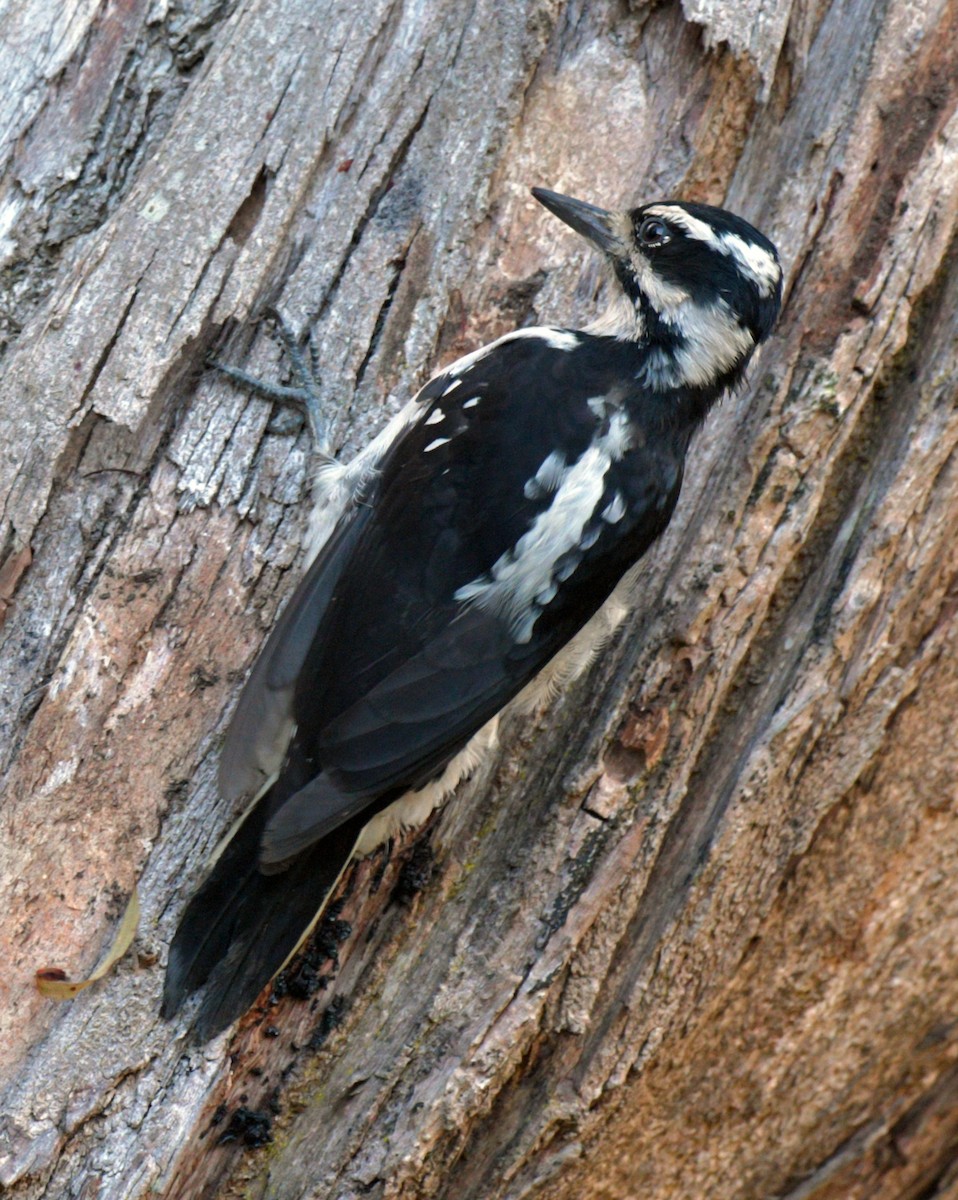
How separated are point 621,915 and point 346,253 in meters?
1.86

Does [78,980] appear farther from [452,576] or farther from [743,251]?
[743,251]

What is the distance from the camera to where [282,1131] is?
2.78 meters

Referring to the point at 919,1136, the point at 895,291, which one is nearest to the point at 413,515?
the point at 895,291

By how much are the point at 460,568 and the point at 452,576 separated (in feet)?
0.10

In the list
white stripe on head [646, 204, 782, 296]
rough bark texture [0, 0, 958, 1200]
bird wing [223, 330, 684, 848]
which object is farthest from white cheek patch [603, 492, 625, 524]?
white stripe on head [646, 204, 782, 296]

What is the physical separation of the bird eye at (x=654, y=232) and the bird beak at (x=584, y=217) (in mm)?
71

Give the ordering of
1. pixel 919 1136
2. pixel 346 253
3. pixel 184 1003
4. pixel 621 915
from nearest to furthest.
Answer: pixel 184 1003, pixel 621 915, pixel 346 253, pixel 919 1136

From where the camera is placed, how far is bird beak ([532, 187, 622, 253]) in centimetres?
318

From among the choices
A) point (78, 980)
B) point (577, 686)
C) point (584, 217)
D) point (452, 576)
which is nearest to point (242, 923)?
point (78, 980)

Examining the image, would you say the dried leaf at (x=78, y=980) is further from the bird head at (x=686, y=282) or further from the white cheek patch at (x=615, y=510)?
the bird head at (x=686, y=282)

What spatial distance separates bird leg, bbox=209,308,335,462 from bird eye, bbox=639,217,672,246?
0.97m

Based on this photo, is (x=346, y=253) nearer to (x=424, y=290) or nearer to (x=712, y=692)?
→ (x=424, y=290)

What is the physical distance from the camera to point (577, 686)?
10.6 ft

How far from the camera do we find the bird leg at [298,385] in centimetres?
304
